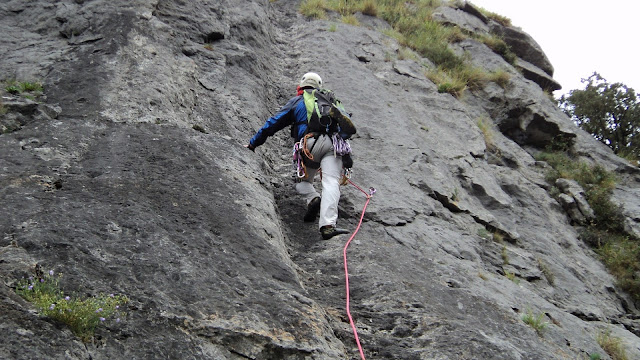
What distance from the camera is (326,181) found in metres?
5.98

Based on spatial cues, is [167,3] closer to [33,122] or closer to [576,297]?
[33,122]

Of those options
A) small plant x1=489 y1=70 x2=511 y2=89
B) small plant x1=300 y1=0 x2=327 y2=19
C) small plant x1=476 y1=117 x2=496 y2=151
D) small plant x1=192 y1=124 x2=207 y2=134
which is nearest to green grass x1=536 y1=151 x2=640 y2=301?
small plant x1=476 y1=117 x2=496 y2=151

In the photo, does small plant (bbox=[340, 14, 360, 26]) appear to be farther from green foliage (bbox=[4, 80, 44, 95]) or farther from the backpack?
green foliage (bbox=[4, 80, 44, 95])

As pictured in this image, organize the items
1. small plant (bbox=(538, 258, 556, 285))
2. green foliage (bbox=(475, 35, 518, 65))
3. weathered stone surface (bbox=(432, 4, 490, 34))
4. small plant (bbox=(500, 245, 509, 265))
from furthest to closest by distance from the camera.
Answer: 1. weathered stone surface (bbox=(432, 4, 490, 34))
2. green foliage (bbox=(475, 35, 518, 65))
3. small plant (bbox=(538, 258, 556, 285))
4. small plant (bbox=(500, 245, 509, 265))

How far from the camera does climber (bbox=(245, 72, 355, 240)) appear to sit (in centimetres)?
580

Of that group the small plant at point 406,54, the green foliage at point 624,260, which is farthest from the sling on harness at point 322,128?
the small plant at point 406,54

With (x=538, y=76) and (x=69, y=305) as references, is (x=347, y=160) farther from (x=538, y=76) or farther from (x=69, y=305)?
(x=538, y=76)

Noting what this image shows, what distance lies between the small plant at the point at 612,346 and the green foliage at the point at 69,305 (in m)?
4.92

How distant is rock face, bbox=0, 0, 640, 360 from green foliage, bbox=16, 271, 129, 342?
6 centimetres

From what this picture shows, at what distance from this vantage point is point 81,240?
3805 mm

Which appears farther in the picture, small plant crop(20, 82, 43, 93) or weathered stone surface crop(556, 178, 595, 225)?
weathered stone surface crop(556, 178, 595, 225)

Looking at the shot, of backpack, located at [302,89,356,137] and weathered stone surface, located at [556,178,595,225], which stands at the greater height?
backpack, located at [302,89,356,137]

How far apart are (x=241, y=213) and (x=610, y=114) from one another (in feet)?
38.1

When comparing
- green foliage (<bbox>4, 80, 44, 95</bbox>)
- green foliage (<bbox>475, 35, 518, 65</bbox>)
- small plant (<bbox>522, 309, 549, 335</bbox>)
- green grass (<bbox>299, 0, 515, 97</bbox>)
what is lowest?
green foliage (<bbox>4, 80, 44, 95</bbox>)
